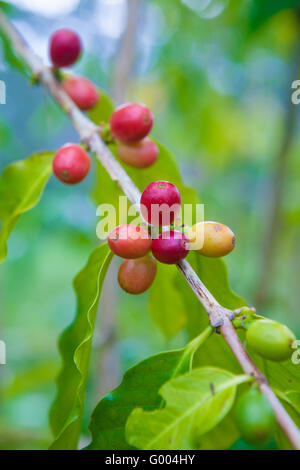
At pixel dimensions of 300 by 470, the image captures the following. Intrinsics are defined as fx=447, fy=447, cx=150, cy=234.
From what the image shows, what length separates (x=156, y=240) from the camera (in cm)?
109

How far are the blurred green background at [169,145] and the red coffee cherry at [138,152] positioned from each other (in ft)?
2.13

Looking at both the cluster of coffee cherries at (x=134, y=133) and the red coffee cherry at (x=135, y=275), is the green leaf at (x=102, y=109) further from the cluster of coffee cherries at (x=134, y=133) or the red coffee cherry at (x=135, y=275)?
the red coffee cherry at (x=135, y=275)

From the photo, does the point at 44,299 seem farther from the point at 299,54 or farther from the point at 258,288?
the point at 299,54

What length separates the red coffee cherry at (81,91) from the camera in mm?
1668

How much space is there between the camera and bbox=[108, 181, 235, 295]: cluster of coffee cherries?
106 cm

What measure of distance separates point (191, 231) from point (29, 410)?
443 cm

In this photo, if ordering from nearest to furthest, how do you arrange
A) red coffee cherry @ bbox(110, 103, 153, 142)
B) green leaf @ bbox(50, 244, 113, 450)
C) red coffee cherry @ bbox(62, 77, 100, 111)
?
green leaf @ bbox(50, 244, 113, 450), red coffee cherry @ bbox(110, 103, 153, 142), red coffee cherry @ bbox(62, 77, 100, 111)

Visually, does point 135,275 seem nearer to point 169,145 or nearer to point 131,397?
point 131,397

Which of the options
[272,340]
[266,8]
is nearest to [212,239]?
[272,340]

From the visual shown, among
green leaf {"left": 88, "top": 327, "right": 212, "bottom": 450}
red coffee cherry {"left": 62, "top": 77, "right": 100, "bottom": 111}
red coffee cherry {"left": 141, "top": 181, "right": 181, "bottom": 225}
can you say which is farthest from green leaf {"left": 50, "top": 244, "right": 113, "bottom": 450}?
red coffee cherry {"left": 62, "top": 77, "right": 100, "bottom": 111}

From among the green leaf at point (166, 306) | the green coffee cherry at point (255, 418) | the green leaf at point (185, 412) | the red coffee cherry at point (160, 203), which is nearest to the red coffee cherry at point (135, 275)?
the red coffee cherry at point (160, 203)

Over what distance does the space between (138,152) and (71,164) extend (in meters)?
0.22

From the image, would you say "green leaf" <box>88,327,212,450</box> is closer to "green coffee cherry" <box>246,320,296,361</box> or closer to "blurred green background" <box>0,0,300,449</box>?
"green coffee cherry" <box>246,320,296,361</box>

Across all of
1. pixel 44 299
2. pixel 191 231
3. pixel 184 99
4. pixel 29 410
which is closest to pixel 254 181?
pixel 184 99
